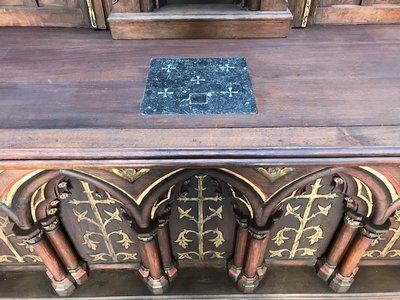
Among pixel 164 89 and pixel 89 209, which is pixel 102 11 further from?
pixel 89 209

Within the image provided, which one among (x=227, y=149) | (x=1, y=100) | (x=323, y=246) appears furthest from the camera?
(x=323, y=246)

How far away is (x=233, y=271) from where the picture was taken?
3.85 feet

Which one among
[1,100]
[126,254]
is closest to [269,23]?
[1,100]

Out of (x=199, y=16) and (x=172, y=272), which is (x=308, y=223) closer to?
(x=172, y=272)

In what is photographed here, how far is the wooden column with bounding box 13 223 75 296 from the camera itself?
36.4 inches

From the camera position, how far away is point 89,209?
3.23 ft

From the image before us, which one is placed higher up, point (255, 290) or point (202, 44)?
point (202, 44)

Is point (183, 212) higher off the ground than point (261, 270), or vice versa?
point (183, 212)

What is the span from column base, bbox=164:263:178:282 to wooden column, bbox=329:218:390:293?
48cm

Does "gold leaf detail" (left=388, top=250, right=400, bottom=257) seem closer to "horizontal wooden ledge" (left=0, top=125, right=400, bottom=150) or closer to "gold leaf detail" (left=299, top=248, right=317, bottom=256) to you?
"gold leaf detail" (left=299, top=248, right=317, bottom=256)

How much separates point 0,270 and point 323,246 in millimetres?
1007

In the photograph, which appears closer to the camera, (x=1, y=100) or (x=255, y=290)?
(x=1, y=100)

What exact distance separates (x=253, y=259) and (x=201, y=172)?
0.39m

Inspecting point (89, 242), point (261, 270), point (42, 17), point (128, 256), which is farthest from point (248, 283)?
point (42, 17)
